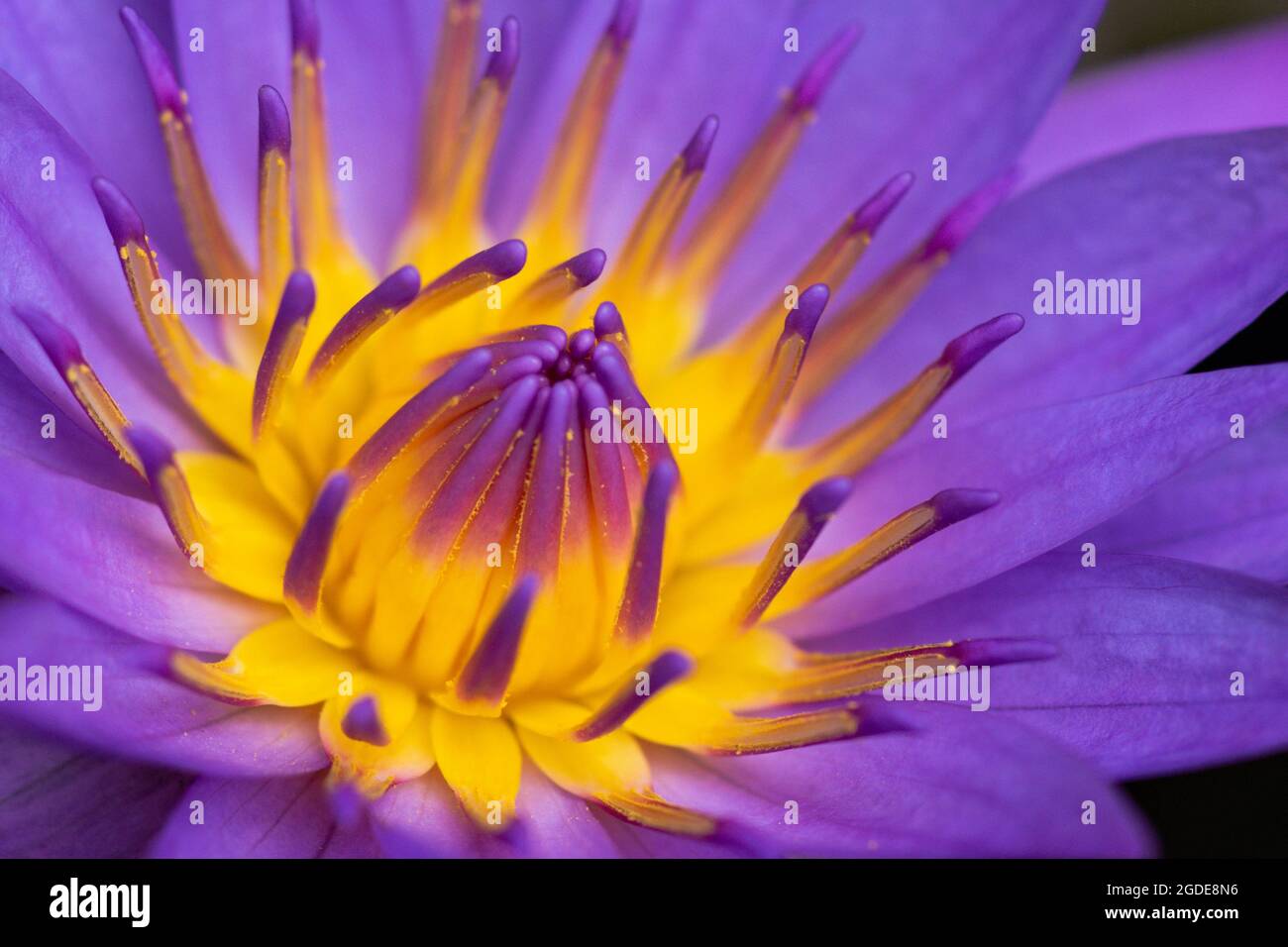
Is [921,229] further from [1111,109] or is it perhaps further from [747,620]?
[747,620]

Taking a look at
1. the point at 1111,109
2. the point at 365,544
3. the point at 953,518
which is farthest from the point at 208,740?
the point at 1111,109

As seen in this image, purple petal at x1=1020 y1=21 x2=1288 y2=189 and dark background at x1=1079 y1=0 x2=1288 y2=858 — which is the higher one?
purple petal at x1=1020 y1=21 x2=1288 y2=189

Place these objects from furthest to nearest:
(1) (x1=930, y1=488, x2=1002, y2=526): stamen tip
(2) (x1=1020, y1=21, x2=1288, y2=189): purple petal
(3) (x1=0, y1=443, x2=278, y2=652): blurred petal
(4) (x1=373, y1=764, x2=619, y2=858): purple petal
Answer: (2) (x1=1020, y1=21, x2=1288, y2=189): purple petal
(1) (x1=930, y1=488, x2=1002, y2=526): stamen tip
(4) (x1=373, y1=764, x2=619, y2=858): purple petal
(3) (x1=0, y1=443, x2=278, y2=652): blurred petal
